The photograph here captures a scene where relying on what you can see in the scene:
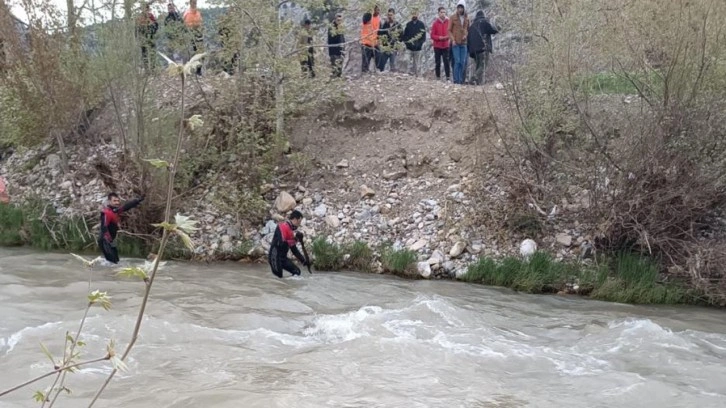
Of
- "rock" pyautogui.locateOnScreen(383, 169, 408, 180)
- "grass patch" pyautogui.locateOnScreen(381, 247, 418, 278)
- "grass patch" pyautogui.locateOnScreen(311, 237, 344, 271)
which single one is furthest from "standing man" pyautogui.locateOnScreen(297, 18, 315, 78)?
"grass patch" pyautogui.locateOnScreen(381, 247, 418, 278)

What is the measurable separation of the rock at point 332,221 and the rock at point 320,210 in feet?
0.77

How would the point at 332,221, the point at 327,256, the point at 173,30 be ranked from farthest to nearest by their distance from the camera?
the point at 173,30, the point at 332,221, the point at 327,256

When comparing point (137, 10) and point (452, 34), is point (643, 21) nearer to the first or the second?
point (452, 34)

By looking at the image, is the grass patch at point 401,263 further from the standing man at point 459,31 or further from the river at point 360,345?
the standing man at point 459,31

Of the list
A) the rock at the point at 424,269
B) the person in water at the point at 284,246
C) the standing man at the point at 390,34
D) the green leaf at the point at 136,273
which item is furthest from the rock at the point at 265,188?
the green leaf at the point at 136,273

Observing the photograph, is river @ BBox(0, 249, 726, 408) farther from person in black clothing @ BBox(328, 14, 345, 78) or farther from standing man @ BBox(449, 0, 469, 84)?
standing man @ BBox(449, 0, 469, 84)

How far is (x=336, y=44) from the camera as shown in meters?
14.2

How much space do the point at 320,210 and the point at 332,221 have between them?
54 cm

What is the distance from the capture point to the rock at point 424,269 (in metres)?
11.9

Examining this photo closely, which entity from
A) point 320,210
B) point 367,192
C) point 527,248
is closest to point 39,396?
point 527,248

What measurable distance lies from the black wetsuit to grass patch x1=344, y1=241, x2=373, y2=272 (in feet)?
3.78

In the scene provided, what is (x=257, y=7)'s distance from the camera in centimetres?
1380

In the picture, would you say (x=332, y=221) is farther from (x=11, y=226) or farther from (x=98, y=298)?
(x=98, y=298)

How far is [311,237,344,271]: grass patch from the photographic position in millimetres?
12539
